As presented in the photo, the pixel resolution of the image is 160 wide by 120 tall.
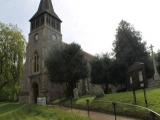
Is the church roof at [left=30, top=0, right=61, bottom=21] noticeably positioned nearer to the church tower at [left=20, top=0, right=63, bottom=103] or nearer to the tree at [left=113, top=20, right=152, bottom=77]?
the church tower at [left=20, top=0, right=63, bottom=103]

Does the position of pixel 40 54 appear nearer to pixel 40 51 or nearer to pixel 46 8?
pixel 40 51

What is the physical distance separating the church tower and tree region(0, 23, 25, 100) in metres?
4.33

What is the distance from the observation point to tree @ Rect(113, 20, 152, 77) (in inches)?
1433

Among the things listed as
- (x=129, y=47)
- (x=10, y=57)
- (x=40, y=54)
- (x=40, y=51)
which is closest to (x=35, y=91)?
(x=40, y=54)

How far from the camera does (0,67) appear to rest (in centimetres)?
3148

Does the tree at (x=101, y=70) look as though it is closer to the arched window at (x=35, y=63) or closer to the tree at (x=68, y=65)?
the tree at (x=68, y=65)

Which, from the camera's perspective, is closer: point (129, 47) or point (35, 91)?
point (129, 47)

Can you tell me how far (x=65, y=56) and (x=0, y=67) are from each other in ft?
31.5

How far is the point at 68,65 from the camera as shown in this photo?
3184 centimetres

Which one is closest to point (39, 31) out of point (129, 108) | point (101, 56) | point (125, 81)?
point (101, 56)

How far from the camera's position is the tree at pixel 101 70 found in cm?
3609

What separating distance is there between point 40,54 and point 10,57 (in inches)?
250

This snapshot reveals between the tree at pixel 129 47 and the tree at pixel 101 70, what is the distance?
7.25ft

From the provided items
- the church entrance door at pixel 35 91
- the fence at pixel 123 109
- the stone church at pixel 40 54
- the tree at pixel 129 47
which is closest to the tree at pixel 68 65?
the stone church at pixel 40 54
